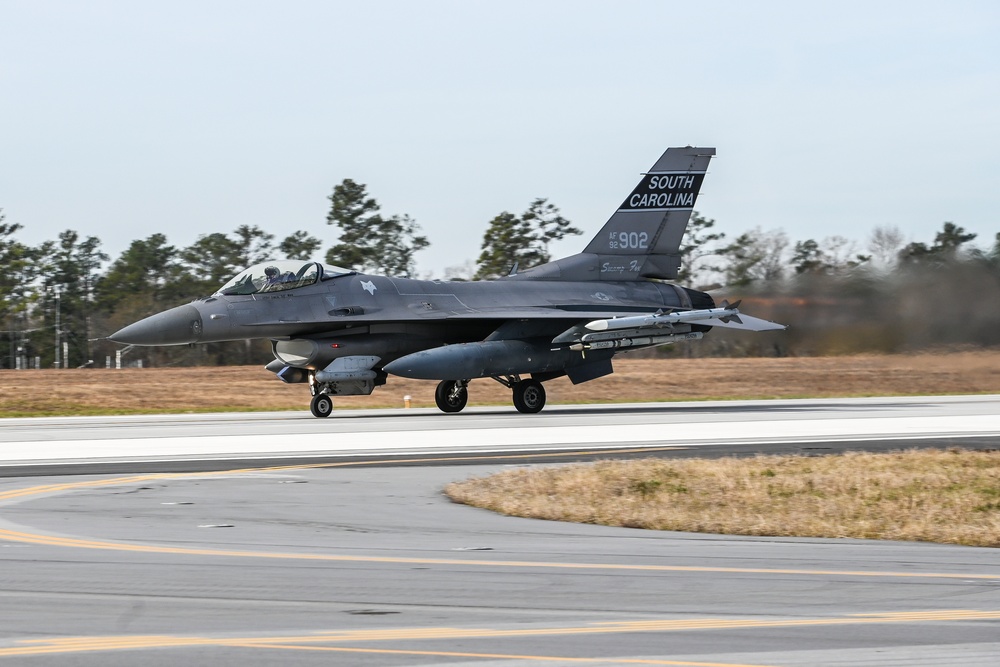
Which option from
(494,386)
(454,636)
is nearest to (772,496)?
(454,636)

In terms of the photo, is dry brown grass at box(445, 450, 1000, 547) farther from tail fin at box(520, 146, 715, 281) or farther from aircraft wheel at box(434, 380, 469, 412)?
tail fin at box(520, 146, 715, 281)

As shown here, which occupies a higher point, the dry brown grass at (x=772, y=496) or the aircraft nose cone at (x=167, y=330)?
the aircraft nose cone at (x=167, y=330)

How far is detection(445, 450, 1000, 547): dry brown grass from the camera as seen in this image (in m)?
10.0

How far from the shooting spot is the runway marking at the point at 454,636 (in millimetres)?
5730

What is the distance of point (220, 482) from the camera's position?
13469mm

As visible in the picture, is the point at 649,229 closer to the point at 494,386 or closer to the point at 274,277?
the point at 494,386

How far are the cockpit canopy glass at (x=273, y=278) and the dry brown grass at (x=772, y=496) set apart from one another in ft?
42.5

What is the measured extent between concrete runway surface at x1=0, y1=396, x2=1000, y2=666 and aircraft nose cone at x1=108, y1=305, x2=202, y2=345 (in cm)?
1027

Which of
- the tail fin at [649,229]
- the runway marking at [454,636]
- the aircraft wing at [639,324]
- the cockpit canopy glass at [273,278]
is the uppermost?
the tail fin at [649,229]

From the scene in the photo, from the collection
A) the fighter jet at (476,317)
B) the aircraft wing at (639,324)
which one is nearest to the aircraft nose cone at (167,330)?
the fighter jet at (476,317)

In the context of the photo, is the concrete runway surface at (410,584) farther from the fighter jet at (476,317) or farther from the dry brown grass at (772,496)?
the fighter jet at (476,317)

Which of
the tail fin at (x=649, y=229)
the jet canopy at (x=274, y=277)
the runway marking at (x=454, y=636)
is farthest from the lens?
the tail fin at (x=649, y=229)

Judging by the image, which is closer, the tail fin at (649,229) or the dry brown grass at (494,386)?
the tail fin at (649,229)

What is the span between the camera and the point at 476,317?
2750 centimetres
